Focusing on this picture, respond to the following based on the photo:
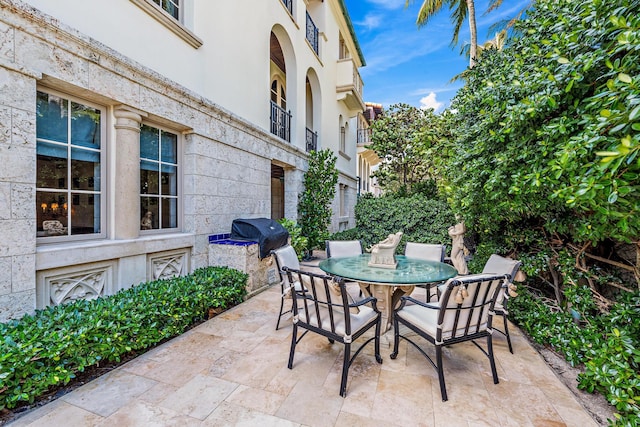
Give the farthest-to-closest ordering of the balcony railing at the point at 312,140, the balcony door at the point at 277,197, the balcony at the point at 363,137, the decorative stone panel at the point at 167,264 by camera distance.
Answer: the balcony at the point at 363,137
the balcony door at the point at 277,197
the balcony railing at the point at 312,140
the decorative stone panel at the point at 167,264

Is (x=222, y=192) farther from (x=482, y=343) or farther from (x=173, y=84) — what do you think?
(x=482, y=343)

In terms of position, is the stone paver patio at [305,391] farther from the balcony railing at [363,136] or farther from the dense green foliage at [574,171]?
the balcony railing at [363,136]

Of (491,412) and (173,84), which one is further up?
(173,84)

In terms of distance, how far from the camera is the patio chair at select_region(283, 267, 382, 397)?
7.50 feet

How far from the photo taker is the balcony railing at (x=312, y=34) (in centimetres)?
875

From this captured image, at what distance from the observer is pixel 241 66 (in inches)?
209

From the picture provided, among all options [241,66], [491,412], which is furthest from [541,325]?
[241,66]

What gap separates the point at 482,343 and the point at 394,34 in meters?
12.8

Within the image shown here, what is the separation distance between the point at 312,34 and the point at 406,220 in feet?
22.2

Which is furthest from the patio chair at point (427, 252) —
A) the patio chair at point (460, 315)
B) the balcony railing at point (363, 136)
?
the balcony railing at point (363, 136)

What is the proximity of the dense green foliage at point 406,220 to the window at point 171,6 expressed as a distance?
603 centimetres

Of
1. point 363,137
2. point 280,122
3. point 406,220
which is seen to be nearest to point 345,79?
point 280,122

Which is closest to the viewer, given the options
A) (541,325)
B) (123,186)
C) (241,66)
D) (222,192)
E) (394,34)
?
(541,325)

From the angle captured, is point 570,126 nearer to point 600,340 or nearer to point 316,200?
point 600,340
